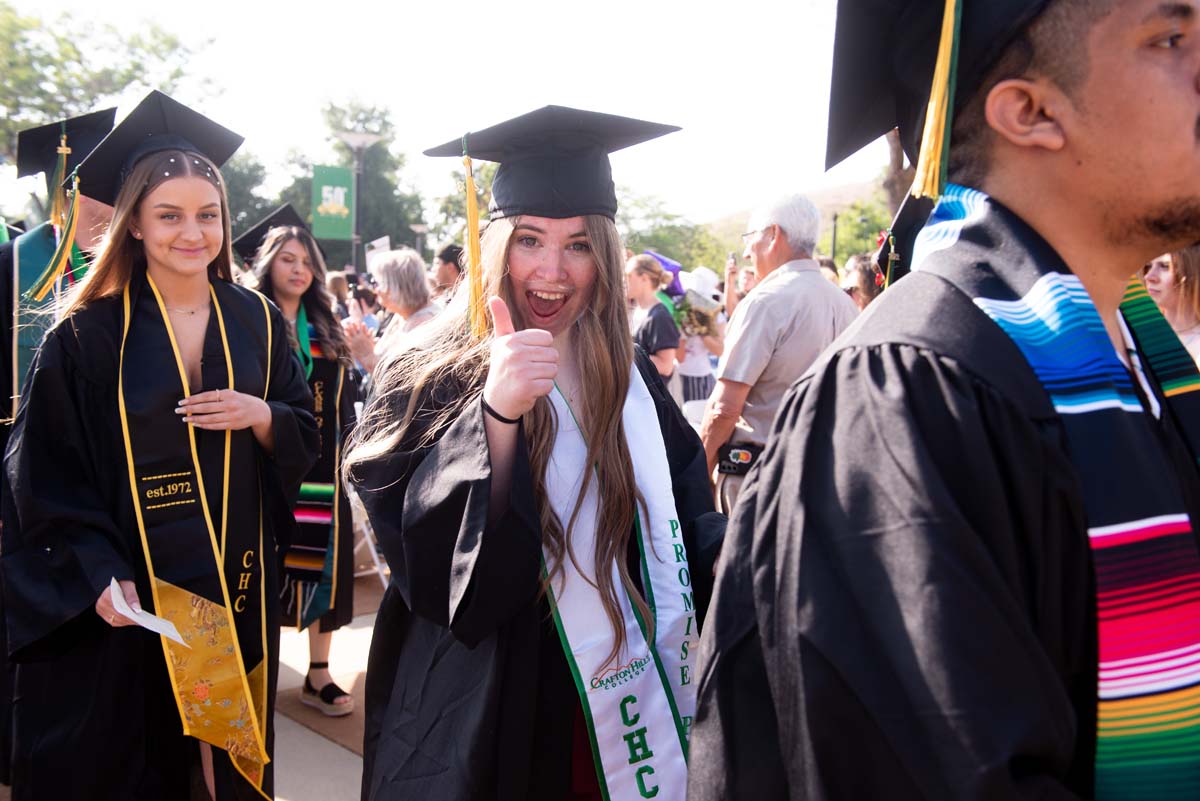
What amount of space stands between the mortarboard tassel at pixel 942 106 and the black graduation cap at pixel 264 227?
→ 431cm

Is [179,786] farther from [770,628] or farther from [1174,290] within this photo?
[1174,290]

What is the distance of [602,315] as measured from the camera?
7.35ft

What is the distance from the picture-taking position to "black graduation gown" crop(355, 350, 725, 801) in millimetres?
1791

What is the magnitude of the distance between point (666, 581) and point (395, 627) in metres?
0.62

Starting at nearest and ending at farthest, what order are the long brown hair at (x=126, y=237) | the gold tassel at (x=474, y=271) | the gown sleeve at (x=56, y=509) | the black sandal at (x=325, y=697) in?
the gold tassel at (x=474, y=271), the gown sleeve at (x=56, y=509), the long brown hair at (x=126, y=237), the black sandal at (x=325, y=697)

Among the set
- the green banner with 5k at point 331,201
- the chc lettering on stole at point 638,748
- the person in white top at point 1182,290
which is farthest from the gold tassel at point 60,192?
the green banner with 5k at point 331,201

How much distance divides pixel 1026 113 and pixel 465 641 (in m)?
1.30


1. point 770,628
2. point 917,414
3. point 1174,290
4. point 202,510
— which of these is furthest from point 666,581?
point 1174,290

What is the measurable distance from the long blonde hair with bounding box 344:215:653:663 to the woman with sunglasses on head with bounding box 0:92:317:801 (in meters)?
0.94

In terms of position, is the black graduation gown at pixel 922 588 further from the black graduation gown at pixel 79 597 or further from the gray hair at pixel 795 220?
the gray hair at pixel 795 220

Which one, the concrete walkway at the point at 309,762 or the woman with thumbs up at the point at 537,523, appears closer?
the woman with thumbs up at the point at 537,523

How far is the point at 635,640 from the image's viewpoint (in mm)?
1997

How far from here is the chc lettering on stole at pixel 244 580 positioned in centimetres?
288

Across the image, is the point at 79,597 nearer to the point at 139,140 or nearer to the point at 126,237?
the point at 126,237
